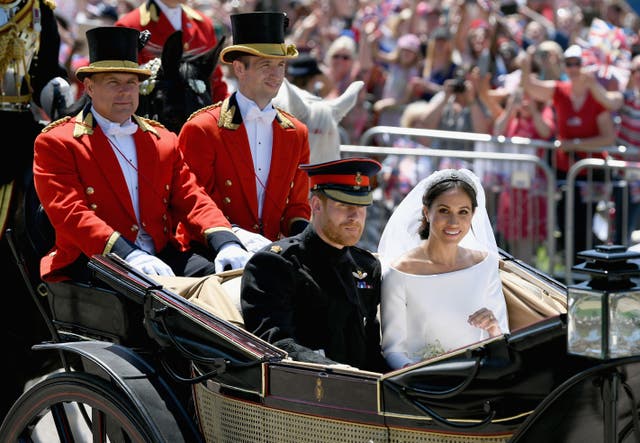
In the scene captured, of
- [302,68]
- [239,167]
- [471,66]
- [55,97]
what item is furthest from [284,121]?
[471,66]

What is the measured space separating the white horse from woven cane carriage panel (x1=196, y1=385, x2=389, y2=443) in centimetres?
243

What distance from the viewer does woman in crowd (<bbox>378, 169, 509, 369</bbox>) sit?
4238mm

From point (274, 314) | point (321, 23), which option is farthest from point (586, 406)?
point (321, 23)

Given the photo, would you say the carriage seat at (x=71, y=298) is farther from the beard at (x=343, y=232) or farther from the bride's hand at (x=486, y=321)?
the bride's hand at (x=486, y=321)

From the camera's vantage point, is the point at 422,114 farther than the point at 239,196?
Yes

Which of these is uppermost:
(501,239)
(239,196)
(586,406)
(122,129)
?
(122,129)

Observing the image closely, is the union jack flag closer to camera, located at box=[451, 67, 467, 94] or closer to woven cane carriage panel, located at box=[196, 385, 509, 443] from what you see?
camera, located at box=[451, 67, 467, 94]

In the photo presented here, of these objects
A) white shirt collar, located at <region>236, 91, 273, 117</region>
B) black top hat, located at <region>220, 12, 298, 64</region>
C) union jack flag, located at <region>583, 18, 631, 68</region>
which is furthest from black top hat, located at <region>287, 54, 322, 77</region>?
union jack flag, located at <region>583, 18, 631, 68</region>

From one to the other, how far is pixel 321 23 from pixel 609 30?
11.1ft

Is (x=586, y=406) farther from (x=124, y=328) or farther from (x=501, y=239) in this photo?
(x=501, y=239)

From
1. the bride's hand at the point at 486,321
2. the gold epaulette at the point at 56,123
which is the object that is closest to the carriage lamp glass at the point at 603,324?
the bride's hand at the point at 486,321

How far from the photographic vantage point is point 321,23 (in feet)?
40.8

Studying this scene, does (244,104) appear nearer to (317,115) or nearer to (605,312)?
(317,115)

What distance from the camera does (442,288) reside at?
169 inches
